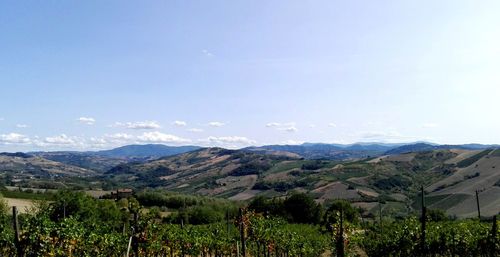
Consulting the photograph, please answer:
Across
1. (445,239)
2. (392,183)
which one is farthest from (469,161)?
(445,239)

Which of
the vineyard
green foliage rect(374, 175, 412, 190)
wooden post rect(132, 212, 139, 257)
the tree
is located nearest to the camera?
wooden post rect(132, 212, 139, 257)

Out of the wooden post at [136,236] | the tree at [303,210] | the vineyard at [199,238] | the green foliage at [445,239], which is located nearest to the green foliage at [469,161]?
the tree at [303,210]

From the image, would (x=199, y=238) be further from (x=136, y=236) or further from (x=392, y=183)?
(x=392, y=183)

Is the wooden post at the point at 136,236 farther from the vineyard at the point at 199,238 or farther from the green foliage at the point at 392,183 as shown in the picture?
the green foliage at the point at 392,183

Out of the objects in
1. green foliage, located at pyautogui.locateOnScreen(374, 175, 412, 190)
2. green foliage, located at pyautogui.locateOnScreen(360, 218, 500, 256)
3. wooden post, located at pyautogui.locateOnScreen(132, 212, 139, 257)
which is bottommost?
green foliage, located at pyautogui.locateOnScreen(374, 175, 412, 190)

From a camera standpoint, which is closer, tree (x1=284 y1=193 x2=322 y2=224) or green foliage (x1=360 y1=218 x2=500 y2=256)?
green foliage (x1=360 y1=218 x2=500 y2=256)

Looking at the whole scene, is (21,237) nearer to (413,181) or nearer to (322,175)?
(413,181)

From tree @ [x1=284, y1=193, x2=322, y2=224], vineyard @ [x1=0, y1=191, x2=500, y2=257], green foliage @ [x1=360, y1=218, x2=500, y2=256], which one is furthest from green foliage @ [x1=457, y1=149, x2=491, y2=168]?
green foliage @ [x1=360, y1=218, x2=500, y2=256]

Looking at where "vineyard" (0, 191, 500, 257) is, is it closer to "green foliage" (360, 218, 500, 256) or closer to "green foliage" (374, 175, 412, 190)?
"green foliage" (360, 218, 500, 256)

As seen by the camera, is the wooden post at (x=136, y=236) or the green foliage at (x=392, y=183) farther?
the green foliage at (x=392, y=183)

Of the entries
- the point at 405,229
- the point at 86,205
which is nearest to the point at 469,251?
the point at 405,229

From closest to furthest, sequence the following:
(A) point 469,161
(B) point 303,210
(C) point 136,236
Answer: (C) point 136,236 → (B) point 303,210 → (A) point 469,161

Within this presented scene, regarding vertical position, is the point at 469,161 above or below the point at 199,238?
above

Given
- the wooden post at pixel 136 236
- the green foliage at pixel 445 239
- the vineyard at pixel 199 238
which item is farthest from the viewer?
the green foliage at pixel 445 239
